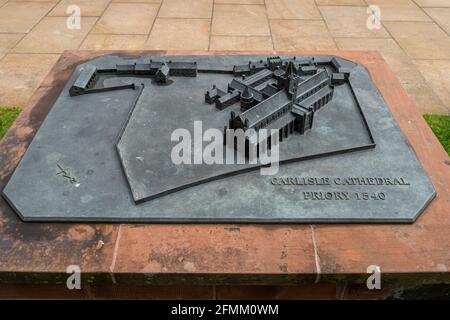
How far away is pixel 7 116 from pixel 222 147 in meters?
3.81

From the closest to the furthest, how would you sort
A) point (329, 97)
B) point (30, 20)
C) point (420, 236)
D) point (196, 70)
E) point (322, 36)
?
point (420, 236) → point (329, 97) → point (196, 70) → point (322, 36) → point (30, 20)

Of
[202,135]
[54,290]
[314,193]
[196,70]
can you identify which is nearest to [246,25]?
[196,70]

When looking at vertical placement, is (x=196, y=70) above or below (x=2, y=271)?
above

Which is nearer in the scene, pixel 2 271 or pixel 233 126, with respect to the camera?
pixel 2 271

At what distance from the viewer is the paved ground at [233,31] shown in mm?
6695

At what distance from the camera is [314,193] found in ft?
10.0

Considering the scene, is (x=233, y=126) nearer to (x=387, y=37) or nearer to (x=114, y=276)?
(x=114, y=276)

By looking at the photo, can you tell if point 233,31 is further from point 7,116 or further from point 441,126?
point 7,116

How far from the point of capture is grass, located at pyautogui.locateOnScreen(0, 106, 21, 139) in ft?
18.0

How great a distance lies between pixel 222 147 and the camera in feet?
11.0

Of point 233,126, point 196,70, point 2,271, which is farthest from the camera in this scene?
point 196,70

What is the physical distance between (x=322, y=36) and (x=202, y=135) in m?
5.12
